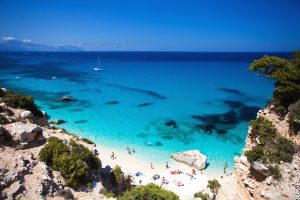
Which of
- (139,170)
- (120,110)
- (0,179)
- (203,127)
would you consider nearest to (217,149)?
(203,127)

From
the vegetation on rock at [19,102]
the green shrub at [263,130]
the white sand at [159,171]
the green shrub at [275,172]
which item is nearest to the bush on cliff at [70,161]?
the white sand at [159,171]

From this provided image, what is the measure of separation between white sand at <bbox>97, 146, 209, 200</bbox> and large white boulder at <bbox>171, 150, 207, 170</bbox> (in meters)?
0.58

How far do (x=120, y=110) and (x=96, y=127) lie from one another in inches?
432

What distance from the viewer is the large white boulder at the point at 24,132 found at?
21.0 meters

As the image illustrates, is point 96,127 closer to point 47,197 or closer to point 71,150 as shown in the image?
point 71,150

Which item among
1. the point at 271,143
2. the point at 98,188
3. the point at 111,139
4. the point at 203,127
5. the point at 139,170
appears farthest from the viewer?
the point at 203,127

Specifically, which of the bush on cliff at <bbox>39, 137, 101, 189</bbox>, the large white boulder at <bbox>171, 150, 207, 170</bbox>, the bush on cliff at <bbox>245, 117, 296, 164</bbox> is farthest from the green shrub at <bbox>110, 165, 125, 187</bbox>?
the large white boulder at <bbox>171, 150, 207, 170</bbox>

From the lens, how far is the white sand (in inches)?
1083

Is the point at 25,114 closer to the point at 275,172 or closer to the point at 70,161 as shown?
the point at 70,161

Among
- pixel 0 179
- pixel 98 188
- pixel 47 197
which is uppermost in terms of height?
pixel 0 179

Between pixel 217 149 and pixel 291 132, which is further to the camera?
pixel 217 149

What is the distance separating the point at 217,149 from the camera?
3700 cm

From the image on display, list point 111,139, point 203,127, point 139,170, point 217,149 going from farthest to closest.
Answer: point 203,127 → point 111,139 → point 217,149 → point 139,170

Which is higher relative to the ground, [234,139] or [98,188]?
[98,188]
